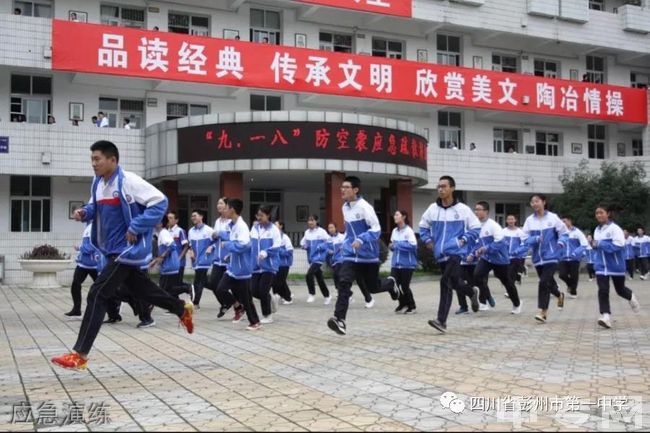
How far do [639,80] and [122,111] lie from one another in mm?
25686

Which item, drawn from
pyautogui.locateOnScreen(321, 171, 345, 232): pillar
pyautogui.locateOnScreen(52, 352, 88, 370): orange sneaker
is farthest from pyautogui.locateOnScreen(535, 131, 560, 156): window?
pyautogui.locateOnScreen(52, 352, 88, 370): orange sneaker

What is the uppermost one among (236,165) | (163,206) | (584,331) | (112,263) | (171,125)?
(171,125)

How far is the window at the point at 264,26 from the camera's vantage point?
92.5 feet

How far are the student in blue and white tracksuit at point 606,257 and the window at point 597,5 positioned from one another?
93.3ft

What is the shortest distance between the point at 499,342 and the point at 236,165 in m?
15.3

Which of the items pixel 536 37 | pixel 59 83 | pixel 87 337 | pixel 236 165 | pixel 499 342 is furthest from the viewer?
pixel 536 37

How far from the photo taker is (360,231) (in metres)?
9.59

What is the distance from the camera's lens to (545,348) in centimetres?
802

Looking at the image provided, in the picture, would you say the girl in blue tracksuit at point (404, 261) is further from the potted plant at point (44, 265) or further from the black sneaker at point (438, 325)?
the potted plant at point (44, 265)

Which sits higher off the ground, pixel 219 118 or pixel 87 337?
pixel 219 118

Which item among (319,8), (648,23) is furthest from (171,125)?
(648,23)

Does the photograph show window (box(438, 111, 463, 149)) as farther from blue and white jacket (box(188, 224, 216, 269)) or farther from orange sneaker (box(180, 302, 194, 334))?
orange sneaker (box(180, 302, 194, 334))

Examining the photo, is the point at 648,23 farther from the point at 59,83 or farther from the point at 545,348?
the point at 545,348

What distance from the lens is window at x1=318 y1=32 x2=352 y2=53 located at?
1156 inches
